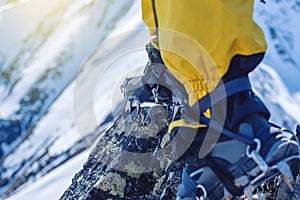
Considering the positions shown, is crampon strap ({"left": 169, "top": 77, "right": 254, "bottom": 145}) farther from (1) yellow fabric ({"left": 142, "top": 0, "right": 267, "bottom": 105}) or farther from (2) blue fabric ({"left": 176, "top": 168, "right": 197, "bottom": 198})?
(2) blue fabric ({"left": 176, "top": 168, "right": 197, "bottom": 198})

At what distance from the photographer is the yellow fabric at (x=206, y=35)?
0.97m

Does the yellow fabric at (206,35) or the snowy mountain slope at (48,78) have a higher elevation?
the snowy mountain slope at (48,78)

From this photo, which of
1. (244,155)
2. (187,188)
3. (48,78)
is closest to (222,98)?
(244,155)

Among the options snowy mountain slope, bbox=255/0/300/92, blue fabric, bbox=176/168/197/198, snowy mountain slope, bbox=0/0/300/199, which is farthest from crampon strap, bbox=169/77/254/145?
snowy mountain slope, bbox=0/0/300/199

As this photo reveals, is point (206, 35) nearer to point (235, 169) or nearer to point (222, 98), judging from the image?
point (222, 98)

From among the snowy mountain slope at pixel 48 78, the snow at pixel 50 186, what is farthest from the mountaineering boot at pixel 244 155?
the snowy mountain slope at pixel 48 78

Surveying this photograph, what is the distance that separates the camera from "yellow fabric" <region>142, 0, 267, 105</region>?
0.97 meters

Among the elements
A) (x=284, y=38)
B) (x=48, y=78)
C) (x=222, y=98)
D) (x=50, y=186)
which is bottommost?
(x=222, y=98)

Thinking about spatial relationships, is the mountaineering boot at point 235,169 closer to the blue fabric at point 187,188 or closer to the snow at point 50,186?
the blue fabric at point 187,188

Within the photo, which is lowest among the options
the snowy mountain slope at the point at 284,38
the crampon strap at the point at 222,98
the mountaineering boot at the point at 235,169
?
the mountaineering boot at the point at 235,169

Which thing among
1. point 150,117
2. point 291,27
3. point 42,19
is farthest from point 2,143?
point 150,117

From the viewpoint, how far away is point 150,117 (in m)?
1.74

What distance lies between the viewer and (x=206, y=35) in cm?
97

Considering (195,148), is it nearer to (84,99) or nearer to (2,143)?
(84,99)
